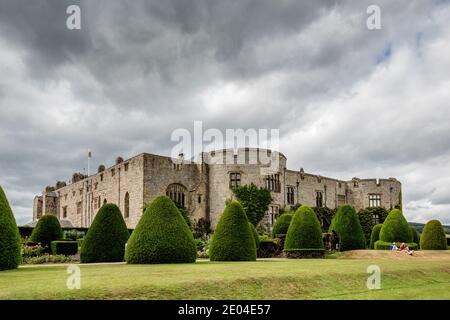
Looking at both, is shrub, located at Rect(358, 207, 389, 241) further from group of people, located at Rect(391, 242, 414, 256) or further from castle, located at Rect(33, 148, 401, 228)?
group of people, located at Rect(391, 242, 414, 256)

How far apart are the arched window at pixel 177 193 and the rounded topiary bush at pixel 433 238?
1660 centimetres

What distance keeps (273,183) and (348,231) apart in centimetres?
1156

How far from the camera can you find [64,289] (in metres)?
8.45

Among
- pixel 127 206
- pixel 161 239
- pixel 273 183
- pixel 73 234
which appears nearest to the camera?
pixel 161 239

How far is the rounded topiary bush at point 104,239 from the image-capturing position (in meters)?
17.8

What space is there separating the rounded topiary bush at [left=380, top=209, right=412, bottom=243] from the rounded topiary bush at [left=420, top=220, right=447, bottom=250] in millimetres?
1350

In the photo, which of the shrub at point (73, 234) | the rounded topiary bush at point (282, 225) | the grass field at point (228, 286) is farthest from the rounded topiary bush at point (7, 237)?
the rounded topiary bush at point (282, 225)

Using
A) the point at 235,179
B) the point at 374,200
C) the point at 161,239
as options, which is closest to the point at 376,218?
the point at 374,200

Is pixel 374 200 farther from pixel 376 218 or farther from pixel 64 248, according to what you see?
pixel 64 248

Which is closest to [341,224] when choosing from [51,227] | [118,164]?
[51,227]

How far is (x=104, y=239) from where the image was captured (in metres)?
18.0

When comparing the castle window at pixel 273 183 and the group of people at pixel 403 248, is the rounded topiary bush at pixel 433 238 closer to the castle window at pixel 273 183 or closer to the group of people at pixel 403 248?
the group of people at pixel 403 248

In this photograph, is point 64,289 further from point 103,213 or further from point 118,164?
point 118,164
